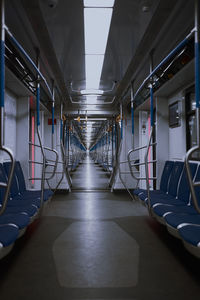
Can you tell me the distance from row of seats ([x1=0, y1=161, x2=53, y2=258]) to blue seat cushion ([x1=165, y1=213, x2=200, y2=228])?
53.5 inches

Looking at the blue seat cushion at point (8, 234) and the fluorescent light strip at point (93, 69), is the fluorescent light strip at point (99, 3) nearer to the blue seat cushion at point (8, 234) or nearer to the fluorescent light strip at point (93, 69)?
the fluorescent light strip at point (93, 69)

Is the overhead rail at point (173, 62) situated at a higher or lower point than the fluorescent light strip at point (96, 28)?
lower

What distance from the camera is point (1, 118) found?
1.96m

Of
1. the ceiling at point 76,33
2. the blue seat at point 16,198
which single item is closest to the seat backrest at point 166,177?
the ceiling at point 76,33

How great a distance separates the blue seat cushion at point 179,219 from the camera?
7.66ft

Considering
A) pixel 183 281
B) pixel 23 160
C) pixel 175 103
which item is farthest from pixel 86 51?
pixel 183 281

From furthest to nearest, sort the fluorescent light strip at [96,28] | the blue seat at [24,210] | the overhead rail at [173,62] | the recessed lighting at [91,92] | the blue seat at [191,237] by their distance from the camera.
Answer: the recessed lighting at [91,92], the overhead rail at [173,62], the blue seat at [24,210], the fluorescent light strip at [96,28], the blue seat at [191,237]

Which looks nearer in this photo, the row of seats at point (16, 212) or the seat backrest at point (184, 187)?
the row of seats at point (16, 212)

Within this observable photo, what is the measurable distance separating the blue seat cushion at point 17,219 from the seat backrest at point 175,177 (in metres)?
2.16

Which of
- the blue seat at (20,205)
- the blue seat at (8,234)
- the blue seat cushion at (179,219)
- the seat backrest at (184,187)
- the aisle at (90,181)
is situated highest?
the seat backrest at (184,187)

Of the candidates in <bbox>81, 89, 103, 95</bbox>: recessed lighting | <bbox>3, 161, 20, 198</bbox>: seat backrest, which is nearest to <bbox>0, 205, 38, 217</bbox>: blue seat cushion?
<bbox>3, 161, 20, 198</bbox>: seat backrest

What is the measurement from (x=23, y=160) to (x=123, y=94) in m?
2.85

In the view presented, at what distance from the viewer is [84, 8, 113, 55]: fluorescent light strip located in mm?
2678

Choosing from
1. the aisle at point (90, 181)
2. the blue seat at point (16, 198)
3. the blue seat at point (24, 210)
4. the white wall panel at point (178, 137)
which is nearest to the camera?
the blue seat at point (24, 210)
